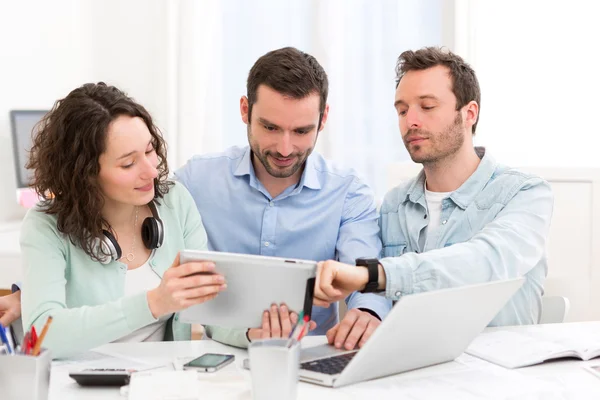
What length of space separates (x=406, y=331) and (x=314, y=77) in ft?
3.14

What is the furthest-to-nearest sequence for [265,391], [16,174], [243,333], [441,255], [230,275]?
[16,174] < [441,255] < [243,333] < [230,275] < [265,391]

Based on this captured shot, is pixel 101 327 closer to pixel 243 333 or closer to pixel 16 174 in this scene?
pixel 243 333

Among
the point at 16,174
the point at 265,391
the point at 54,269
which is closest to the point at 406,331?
the point at 265,391

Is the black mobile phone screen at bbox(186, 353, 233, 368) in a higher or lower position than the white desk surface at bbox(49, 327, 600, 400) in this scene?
higher

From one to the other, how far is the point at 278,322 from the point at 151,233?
0.45 m

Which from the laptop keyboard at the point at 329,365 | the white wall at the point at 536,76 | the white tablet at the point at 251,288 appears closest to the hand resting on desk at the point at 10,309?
the white tablet at the point at 251,288

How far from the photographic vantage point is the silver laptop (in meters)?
1.23

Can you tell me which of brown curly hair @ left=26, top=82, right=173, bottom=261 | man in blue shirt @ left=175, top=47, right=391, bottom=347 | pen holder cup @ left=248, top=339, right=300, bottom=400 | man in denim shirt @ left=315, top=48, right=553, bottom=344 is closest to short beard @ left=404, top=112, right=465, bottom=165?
man in denim shirt @ left=315, top=48, right=553, bottom=344

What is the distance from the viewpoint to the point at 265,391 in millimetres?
1146

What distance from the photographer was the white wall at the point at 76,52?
3.56 m

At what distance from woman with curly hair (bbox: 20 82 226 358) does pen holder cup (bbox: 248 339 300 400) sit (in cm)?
52

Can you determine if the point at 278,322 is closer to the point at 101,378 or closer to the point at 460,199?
the point at 101,378

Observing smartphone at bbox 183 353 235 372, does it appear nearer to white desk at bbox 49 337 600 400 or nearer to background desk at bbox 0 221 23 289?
white desk at bbox 49 337 600 400

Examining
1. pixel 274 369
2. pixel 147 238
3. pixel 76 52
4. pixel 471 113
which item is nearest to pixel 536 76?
pixel 471 113
